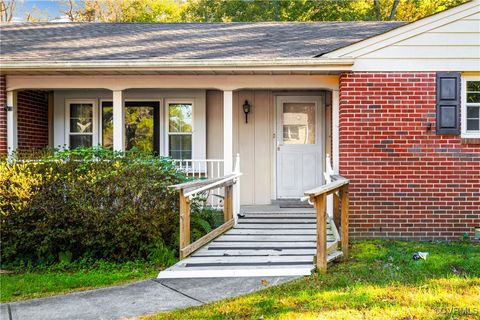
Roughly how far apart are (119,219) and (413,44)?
5317mm

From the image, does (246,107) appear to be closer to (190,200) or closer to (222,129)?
(222,129)

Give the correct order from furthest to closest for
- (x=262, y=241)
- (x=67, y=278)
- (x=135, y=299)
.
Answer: (x=262, y=241) < (x=67, y=278) < (x=135, y=299)

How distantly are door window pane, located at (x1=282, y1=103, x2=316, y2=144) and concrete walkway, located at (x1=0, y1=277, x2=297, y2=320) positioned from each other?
4693 millimetres

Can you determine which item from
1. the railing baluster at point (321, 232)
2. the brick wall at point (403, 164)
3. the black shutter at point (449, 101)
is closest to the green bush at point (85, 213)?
the railing baluster at point (321, 232)

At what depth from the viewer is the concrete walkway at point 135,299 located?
466cm

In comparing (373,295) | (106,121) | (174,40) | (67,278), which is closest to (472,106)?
(373,295)

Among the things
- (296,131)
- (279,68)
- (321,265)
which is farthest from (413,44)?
(321,265)

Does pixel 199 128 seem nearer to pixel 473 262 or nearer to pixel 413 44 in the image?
pixel 413 44

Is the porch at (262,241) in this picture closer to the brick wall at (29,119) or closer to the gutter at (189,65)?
the gutter at (189,65)

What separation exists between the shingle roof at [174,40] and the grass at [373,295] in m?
3.82

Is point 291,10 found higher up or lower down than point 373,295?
higher up

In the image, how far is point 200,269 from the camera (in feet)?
19.7

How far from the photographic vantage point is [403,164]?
785cm

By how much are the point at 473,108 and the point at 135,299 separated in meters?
6.23
